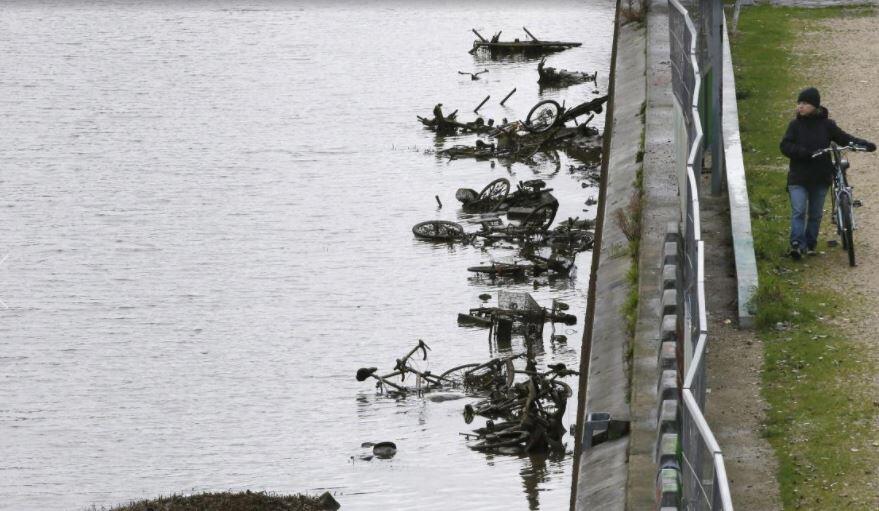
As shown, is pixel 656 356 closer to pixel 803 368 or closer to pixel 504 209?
pixel 803 368

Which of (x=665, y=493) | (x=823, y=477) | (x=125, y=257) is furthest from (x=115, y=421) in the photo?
(x=665, y=493)

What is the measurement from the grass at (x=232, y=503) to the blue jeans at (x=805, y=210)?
27.2 ft

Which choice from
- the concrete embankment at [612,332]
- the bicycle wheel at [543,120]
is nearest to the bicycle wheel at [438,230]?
the bicycle wheel at [543,120]

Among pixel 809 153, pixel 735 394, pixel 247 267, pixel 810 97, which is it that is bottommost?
pixel 247 267

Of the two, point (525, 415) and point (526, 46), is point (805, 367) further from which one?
point (526, 46)

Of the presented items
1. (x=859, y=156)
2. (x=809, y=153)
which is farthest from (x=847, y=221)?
(x=859, y=156)

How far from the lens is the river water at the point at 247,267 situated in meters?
25.2

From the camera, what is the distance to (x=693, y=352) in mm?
9906

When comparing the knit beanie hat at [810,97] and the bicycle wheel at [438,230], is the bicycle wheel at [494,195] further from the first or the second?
the knit beanie hat at [810,97]

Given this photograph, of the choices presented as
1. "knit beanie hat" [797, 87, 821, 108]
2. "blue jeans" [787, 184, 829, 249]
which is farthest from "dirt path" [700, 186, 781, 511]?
"knit beanie hat" [797, 87, 821, 108]

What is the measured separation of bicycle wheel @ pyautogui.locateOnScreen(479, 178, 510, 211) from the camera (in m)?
40.0

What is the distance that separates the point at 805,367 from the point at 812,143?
3.12 meters

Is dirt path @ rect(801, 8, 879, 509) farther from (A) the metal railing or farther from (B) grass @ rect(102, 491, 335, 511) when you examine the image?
(B) grass @ rect(102, 491, 335, 511)

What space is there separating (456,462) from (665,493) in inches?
585
